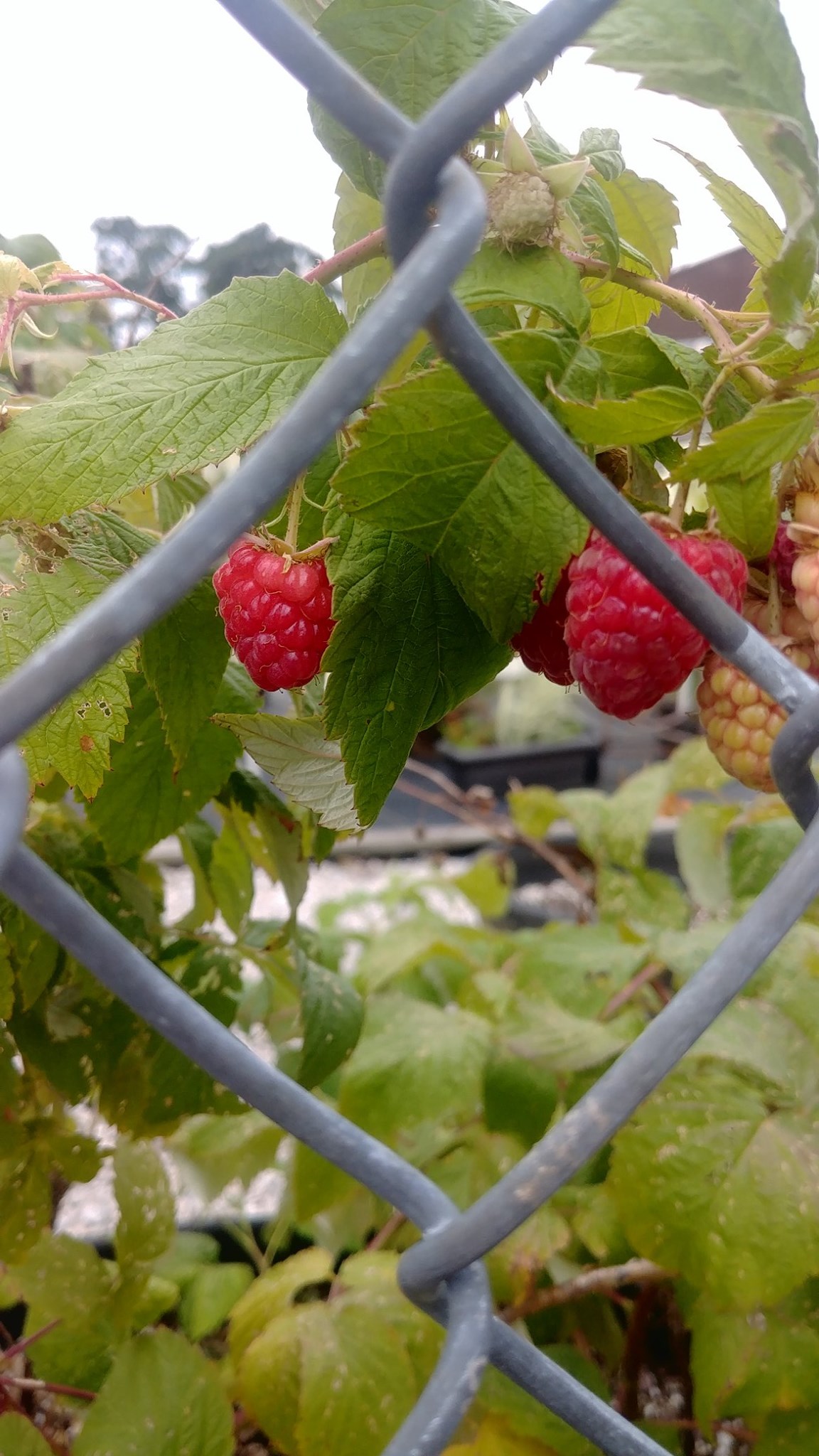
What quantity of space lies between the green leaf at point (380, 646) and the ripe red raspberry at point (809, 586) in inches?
3.8

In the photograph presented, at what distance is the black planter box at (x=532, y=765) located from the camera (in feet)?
7.50

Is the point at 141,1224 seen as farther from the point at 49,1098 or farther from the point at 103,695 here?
the point at 103,695

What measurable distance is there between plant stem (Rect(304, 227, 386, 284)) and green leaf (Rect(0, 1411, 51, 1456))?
0.51 m

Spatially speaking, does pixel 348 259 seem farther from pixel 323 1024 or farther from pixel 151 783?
pixel 323 1024

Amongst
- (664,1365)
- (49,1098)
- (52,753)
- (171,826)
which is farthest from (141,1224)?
(664,1365)

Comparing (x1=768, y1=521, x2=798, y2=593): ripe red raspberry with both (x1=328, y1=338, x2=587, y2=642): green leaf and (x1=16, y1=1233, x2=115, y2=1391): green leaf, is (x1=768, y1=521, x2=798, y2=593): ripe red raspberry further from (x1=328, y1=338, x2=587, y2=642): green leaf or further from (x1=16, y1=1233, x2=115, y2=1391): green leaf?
(x1=16, y1=1233, x2=115, y2=1391): green leaf

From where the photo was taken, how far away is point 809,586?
27 cm

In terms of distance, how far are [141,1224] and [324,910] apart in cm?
77

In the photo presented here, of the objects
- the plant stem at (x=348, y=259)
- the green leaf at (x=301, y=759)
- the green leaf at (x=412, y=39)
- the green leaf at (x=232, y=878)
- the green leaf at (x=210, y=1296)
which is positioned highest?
the green leaf at (x=412, y=39)

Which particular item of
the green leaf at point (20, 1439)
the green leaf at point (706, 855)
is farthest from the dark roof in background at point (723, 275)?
the green leaf at point (20, 1439)

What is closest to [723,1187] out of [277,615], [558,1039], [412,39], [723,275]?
[558,1039]

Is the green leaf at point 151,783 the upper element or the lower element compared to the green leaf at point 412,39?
lower

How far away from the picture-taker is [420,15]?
10.9 inches

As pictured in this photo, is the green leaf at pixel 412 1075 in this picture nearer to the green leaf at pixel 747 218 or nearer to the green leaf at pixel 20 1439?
the green leaf at pixel 20 1439
